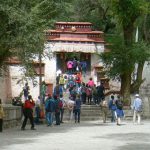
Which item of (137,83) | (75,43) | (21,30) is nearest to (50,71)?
(75,43)

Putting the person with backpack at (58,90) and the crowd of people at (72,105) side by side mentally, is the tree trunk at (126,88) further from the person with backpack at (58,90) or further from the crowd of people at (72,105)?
the person with backpack at (58,90)

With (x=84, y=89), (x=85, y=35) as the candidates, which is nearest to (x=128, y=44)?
(x=84, y=89)

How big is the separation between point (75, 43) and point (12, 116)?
52.6ft

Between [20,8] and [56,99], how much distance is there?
5.89m

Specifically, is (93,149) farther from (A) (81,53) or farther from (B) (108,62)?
(A) (81,53)

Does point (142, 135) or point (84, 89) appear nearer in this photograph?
point (142, 135)

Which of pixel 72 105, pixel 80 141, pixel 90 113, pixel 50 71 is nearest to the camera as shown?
pixel 80 141

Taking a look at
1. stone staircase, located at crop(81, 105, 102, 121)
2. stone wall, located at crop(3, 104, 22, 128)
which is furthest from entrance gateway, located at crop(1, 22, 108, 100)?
stone wall, located at crop(3, 104, 22, 128)

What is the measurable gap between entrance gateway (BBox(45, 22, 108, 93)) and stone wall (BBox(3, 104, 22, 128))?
13530 mm

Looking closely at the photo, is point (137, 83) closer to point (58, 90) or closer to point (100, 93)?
point (100, 93)

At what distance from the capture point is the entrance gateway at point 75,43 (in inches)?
1630

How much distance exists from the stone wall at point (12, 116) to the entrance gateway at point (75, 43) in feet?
44.4

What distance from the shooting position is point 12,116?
2658cm

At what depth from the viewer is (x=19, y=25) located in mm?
23219
